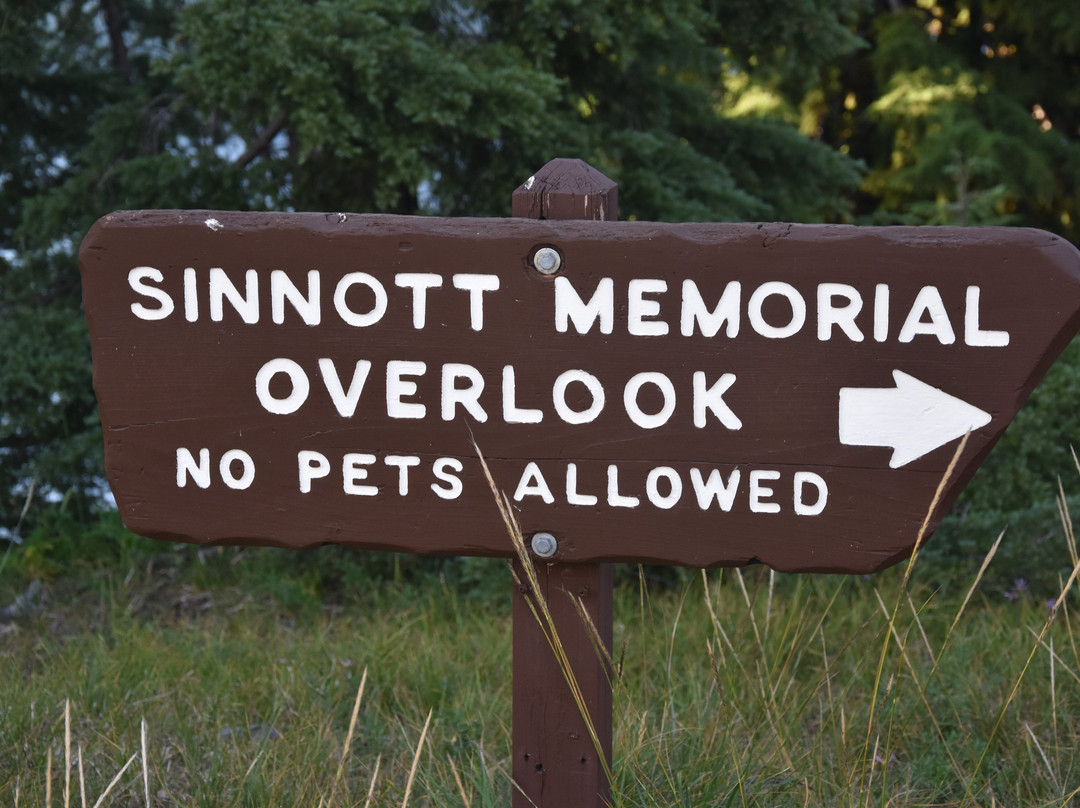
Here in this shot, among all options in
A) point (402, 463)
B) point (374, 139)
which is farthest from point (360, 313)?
point (374, 139)

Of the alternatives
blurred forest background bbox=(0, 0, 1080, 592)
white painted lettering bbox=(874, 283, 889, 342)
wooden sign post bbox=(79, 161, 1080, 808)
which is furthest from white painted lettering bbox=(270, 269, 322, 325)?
blurred forest background bbox=(0, 0, 1080, 592)

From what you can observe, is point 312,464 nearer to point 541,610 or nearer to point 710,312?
point 541,610

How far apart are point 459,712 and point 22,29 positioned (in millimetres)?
3934

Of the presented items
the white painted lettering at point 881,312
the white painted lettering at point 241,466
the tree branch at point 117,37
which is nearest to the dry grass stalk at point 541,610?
the white painted lettering at point 241,466

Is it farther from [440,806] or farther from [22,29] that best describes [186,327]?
[22,29]

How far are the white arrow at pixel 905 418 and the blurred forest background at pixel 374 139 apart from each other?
208 cm

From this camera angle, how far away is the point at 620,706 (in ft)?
7.24

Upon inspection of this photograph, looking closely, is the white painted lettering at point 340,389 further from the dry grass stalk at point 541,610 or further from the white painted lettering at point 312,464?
the dry grass stalk at point 541,610

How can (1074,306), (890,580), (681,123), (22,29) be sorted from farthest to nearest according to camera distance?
(681,123) < (22,29) < (890,580) < (1074,306)

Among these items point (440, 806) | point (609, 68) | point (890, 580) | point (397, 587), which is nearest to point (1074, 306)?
point (440, 806)

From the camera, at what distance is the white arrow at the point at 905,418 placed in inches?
54.7

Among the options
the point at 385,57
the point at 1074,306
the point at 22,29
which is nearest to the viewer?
the point at 1074,306

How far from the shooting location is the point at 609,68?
4.74m

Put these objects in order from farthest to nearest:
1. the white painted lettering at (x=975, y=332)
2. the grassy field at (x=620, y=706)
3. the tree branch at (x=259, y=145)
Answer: the tree branch at (x=259, y=145) < the grassy field at (x=620, y=706) < the white painted lettering at (x=975, y=332)
